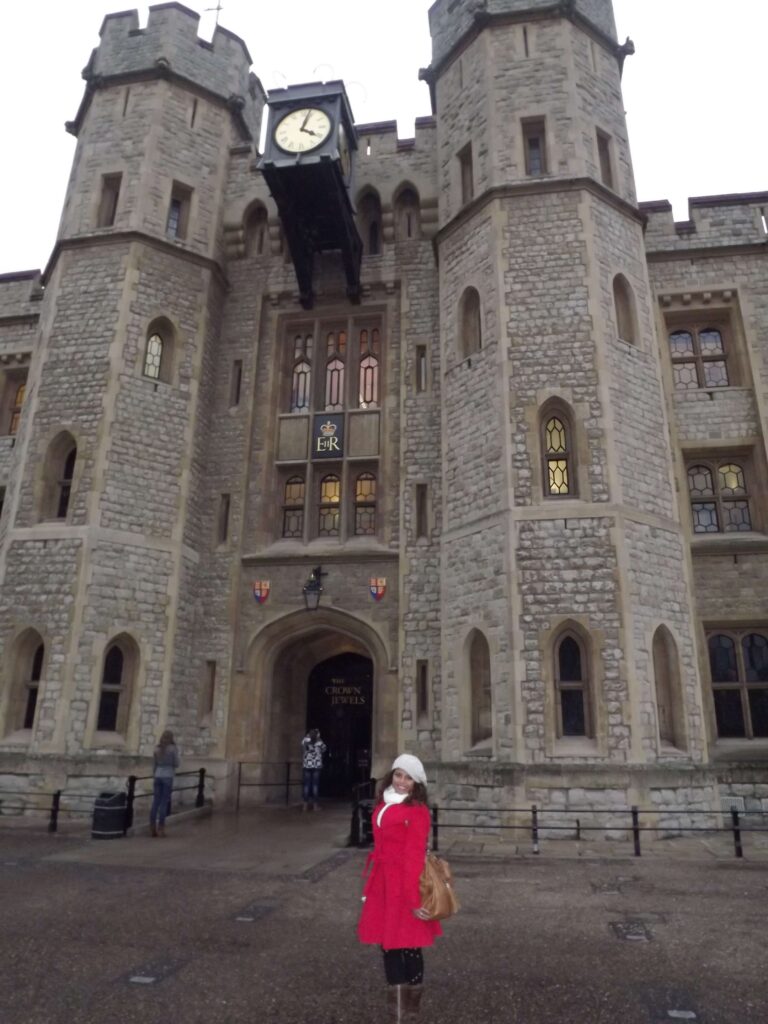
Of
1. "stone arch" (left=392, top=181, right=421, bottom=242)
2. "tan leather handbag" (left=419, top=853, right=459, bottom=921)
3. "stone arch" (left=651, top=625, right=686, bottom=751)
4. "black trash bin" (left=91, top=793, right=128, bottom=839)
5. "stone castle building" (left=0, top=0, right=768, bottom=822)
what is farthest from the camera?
"stone arch" (left=392, top=181, right=421, bottom=242)

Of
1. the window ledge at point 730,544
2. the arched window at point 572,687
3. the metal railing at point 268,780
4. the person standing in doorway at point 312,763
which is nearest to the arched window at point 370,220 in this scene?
the window ledge at point 730,544

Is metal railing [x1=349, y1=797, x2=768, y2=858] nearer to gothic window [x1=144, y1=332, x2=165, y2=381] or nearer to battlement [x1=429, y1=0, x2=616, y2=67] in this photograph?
gothic window [x1=144, y1=332, x2=165, y2=381]

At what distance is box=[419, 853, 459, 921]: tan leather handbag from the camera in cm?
339

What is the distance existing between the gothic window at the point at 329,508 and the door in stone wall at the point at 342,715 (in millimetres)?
3204

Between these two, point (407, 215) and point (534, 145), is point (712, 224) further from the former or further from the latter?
point (407, 215)

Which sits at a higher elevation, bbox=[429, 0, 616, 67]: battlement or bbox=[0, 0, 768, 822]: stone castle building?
bbox=[429, 0, 616, 67]: battlement

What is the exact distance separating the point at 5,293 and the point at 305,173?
361 inches

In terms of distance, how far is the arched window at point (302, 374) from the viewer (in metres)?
16.4

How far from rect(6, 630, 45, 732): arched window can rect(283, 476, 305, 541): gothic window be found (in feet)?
17.5

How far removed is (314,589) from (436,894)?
35.7 feet

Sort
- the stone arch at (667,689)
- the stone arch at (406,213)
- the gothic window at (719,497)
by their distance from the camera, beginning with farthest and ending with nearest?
the stone arch at (406,213), the gothic window at (719,497), the stone arch at (667,689)

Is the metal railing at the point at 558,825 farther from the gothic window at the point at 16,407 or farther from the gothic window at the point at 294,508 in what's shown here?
the gothic window at the point at 16,407

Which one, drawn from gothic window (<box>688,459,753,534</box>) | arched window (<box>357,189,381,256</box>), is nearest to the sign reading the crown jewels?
arched window (<box>357,189,381,256</box>)

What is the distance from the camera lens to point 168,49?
1684cm
